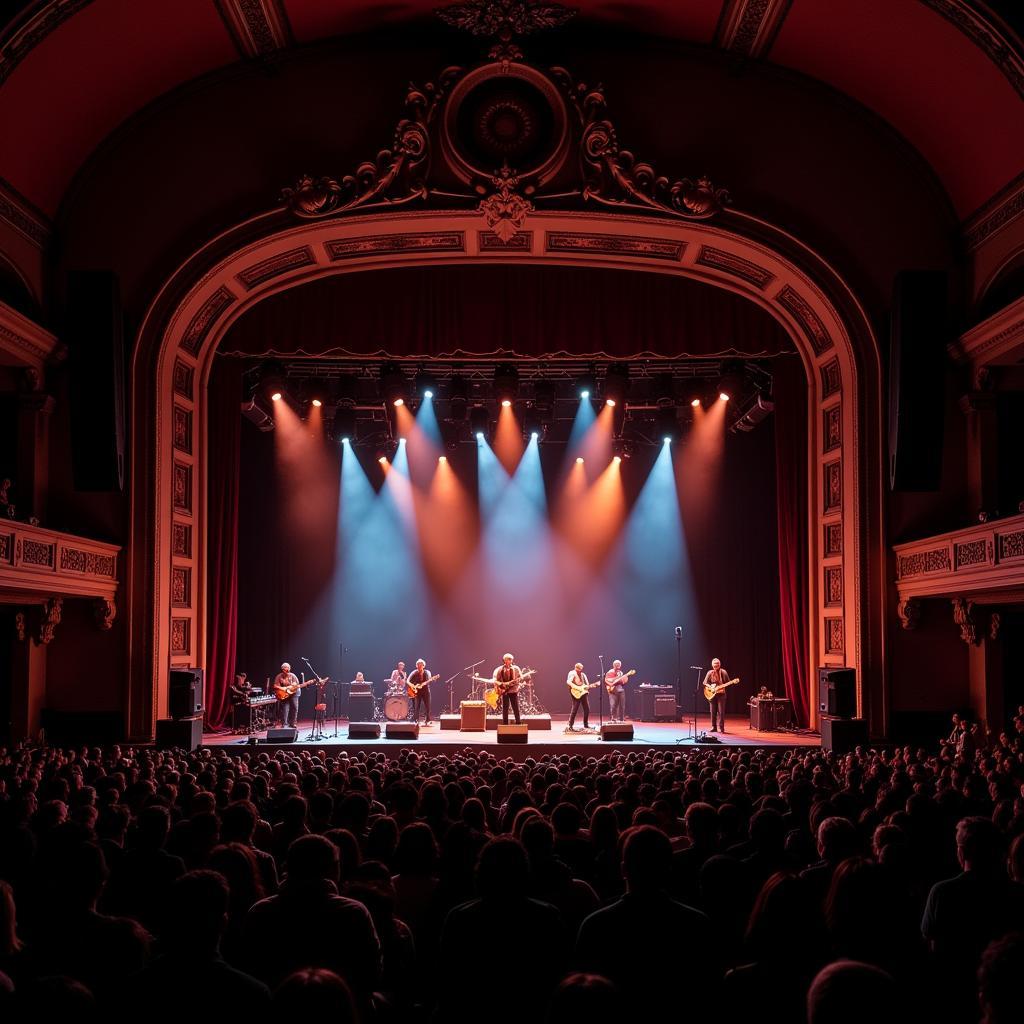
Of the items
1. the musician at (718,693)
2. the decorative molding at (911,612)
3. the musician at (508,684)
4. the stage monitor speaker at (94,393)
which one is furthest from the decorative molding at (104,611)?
the decorative molding at (911,612)

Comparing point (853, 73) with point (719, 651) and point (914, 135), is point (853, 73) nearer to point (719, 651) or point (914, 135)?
point (914, 135)

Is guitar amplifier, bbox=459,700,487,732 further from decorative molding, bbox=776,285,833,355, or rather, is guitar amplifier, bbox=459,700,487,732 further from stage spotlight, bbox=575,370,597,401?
decorative molding, bbox=776,285,833,355

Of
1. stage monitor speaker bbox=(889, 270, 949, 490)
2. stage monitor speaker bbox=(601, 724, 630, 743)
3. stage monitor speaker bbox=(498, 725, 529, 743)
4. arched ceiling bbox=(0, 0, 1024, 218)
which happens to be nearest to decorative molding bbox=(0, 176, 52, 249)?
arched ceiling bbox=(0, 0, 1024, 218)

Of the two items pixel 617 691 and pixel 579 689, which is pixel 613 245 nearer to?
pixel 579 689

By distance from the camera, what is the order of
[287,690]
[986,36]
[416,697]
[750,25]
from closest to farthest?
1. [986,36]
2. [750,25]
3. [287,690]
4. [416,697]

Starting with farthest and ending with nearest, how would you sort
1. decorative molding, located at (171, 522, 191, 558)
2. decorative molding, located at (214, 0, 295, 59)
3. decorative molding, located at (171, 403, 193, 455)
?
1. decorative molding, located at (171, 403, 193, 455)
2. decorative molding, located at (171, 522, 191, 558)
3. decorative molding, located at (214, 0, 295, 59)

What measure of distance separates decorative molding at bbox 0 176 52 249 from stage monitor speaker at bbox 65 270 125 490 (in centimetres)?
135

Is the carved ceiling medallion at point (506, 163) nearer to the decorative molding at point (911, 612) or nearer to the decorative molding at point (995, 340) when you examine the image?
the decorative molding at point (995, 340)

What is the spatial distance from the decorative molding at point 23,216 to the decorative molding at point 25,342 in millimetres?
1402

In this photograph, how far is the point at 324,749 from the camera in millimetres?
14195

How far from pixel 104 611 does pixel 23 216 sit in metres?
5.45

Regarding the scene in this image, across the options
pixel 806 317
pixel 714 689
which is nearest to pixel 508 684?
pixel 714 689

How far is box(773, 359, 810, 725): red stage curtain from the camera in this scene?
1678 centimetres

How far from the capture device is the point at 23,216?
1355 cm
